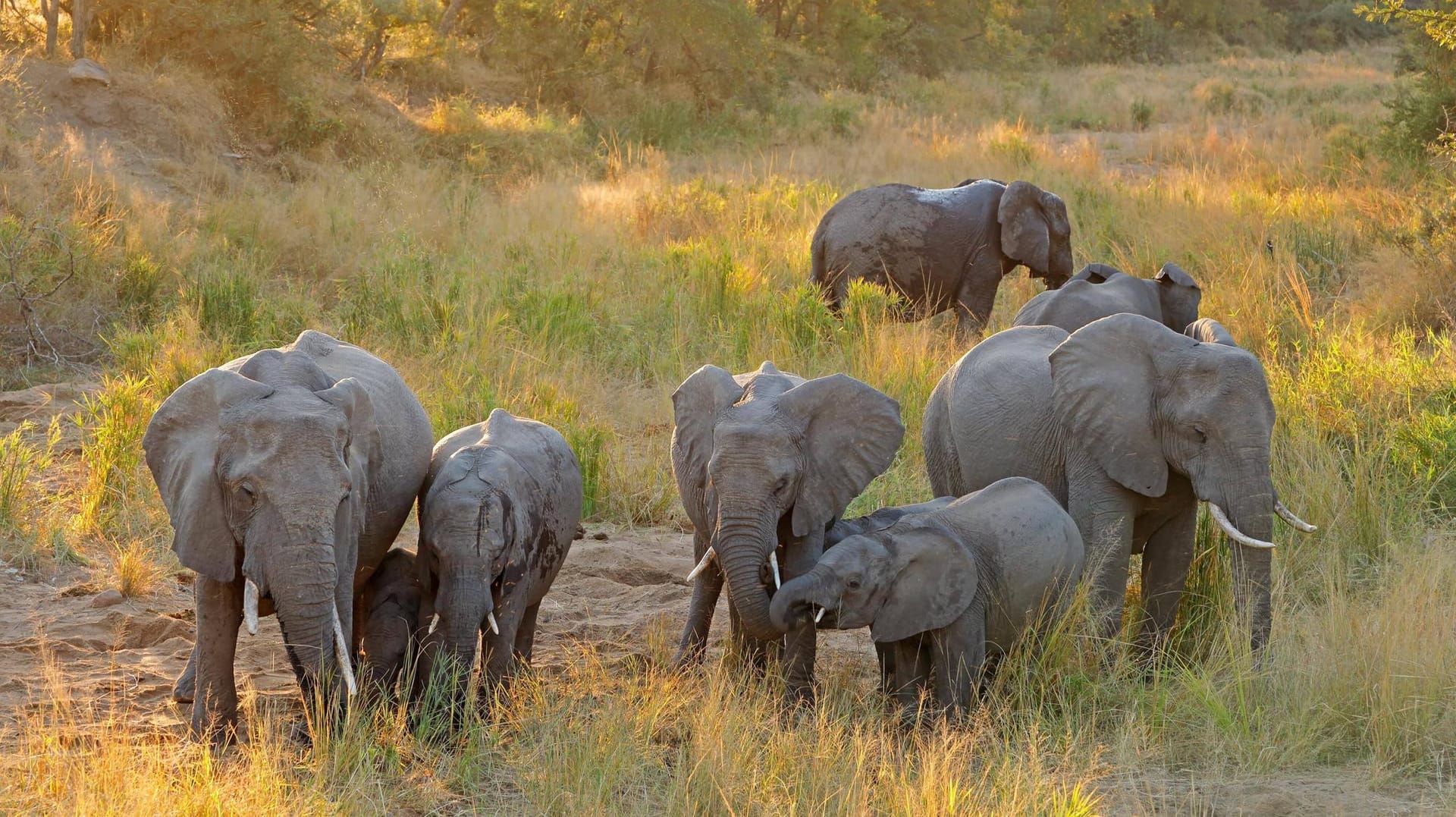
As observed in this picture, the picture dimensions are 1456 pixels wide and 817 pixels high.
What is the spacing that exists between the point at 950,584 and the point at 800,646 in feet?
1.77

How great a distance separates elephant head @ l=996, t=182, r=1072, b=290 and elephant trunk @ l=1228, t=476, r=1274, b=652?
5414 mm

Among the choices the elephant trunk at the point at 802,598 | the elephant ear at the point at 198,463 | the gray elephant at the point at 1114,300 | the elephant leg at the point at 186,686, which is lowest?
the elephant leg at the point at 186,686

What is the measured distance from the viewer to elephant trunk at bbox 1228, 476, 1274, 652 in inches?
197

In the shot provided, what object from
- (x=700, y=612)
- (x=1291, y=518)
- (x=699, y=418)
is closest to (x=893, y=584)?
(x=699, y=418)

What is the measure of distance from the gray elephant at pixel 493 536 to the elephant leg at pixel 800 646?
0.88m

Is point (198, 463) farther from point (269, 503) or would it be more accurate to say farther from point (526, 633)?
point (526, 633)

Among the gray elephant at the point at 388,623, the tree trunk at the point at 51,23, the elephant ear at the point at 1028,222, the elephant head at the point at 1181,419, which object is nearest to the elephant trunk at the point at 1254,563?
the elephant head at the point at 1181,419

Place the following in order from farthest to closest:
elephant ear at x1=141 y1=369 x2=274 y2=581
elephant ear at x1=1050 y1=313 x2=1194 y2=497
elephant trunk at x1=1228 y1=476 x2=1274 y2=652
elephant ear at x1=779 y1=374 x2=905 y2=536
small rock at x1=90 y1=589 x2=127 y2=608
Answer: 1. small rock at x1=90 y1=589 x2=127 y2=608
2. elephant ear at x1=1050 y1=313 x2=1194 y2=497
3. elephant trunk at x1=1228 y1=476 x2=1274 y2=652
4. elephant ear at x1=779 y1=374 x2=905 y2=536
5. elephant ear at x1=141 y1=369 x2=274 y2=581

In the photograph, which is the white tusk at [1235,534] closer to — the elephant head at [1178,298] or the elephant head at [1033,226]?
the elephant head at [1178,298]

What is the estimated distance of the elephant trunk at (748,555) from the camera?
4.57 metres

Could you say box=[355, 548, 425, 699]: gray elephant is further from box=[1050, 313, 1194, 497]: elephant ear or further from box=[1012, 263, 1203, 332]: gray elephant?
box=[1012, 263, 1203, 332]: gray elephant

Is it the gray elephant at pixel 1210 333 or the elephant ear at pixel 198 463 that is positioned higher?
the gray elephant at pixel 1210 333

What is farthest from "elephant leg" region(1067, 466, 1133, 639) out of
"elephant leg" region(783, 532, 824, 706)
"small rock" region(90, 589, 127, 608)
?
"small rock" region(90, 589, 127, 608)

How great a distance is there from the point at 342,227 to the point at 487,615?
9.08m
